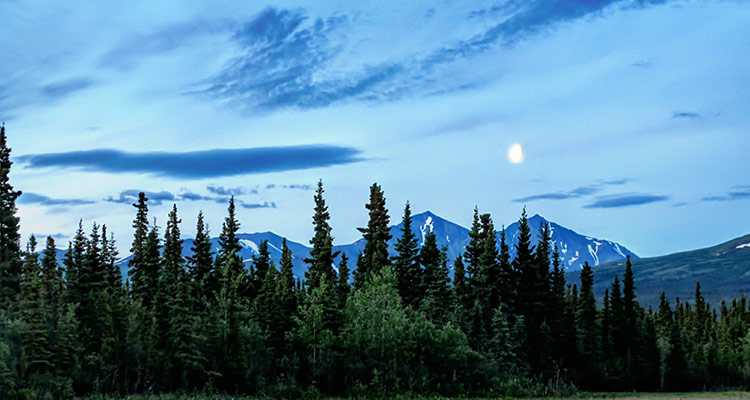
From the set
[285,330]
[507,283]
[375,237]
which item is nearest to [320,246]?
[375,237]

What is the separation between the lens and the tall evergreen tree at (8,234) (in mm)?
62938

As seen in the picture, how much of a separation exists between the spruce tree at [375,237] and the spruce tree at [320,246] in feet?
11.1

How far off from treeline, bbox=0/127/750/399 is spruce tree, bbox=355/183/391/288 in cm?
17

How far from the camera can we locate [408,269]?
264ft

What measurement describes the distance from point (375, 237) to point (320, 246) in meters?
6.20

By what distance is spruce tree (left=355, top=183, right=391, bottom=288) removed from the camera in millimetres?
76363

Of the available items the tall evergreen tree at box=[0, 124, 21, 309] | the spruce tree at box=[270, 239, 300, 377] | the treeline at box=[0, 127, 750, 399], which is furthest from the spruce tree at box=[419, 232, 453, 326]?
the tall evergreen tree at box=[0, 124, 21, 309]

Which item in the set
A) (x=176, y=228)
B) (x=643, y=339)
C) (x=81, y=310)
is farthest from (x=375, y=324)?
(x=643, y=339)

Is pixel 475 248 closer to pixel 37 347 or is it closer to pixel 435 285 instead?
pixel 435 285

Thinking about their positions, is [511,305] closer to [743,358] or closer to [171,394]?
[171,394]

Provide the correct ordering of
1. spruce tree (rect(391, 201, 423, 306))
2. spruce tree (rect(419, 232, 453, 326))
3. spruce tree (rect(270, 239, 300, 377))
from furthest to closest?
1. spruce tree (rect(391, 201, 423, 306))
2. spruce tree (rect(419, 232, 453, 326))
3. spruce tree (rect(270, 239, 300, 377))

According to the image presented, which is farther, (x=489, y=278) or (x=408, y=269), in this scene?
(x=408, y=269)

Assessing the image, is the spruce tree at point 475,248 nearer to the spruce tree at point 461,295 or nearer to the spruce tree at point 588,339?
the spruce tree at point 461,295

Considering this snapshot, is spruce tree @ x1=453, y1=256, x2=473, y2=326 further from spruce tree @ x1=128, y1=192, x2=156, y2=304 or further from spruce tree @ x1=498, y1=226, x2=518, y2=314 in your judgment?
spruce tree @ x1=128, y1=192, x2=156, y2=304
